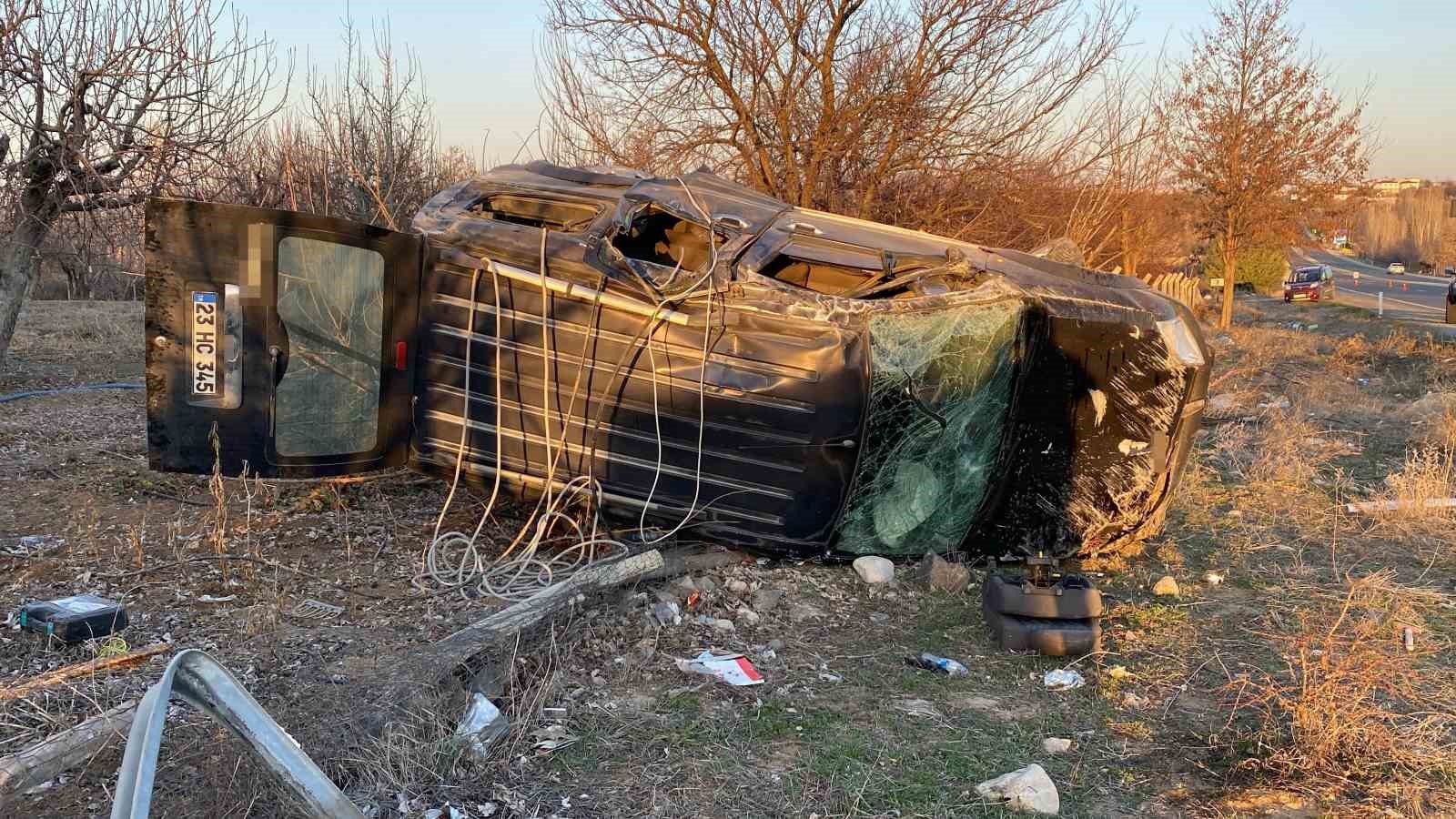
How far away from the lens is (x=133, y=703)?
3000 millimetres

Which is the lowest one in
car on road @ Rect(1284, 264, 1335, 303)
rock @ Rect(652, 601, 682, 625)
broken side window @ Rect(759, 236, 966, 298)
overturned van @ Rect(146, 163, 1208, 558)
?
rock @ Rect(652, 601, 682, 625)

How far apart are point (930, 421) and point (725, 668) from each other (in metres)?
1.65

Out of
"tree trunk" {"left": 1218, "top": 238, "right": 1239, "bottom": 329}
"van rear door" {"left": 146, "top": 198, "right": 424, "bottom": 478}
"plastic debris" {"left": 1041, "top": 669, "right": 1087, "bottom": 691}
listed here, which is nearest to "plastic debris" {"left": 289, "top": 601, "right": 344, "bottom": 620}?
"van rear door" {"left": 146, "top": 198, "right": 424, "bottom": 478}

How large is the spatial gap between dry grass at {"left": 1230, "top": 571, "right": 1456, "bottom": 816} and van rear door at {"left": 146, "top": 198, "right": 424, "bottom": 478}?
400 centimetres

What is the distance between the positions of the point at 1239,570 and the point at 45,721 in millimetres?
5561

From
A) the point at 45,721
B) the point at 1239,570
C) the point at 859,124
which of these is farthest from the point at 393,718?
the point at 859,124

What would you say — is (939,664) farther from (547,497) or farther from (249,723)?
(249,723)

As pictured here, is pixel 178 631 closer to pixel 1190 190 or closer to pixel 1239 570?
pixel 1239 570

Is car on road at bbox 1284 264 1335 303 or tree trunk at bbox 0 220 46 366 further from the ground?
car on road at bbox 1284 264 1335 303

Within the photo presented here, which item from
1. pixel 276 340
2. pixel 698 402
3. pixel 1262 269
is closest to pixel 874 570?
pixel 698 402

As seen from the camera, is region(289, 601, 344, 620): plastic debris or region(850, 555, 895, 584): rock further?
region(850, 555, 895, 584): rock

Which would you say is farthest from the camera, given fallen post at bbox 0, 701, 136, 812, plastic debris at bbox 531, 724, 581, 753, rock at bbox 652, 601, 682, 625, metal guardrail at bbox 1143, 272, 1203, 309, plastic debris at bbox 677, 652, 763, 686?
metal guardrail at bbox 1143, 272, 1203, 309

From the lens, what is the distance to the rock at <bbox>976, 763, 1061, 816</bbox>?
2967 millimetres

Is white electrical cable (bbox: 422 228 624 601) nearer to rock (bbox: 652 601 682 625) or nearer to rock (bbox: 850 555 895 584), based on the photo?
rock (bbox: 652 601 682 625)
